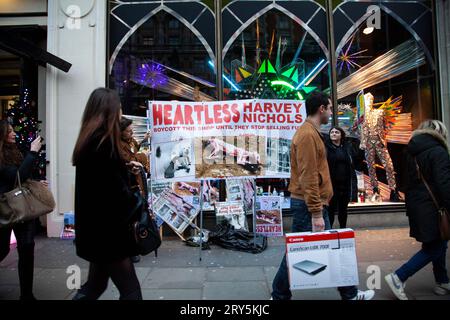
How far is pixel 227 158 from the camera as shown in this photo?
5938mm

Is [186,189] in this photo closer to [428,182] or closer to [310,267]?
[310,267]

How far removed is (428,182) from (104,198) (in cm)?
322

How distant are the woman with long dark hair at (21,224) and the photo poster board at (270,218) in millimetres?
3875

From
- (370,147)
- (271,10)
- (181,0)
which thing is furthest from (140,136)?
(370,147)

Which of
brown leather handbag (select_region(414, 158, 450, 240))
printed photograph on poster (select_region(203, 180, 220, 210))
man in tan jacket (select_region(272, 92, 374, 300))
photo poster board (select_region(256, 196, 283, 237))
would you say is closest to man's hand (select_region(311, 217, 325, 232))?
man in tan jacket (select_region(272, 92, 374, 300))

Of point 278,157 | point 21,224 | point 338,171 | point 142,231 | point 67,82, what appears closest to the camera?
point 142,231

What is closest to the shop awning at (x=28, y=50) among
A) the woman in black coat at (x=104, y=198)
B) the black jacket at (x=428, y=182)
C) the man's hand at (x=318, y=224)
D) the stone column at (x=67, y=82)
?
the stone column at (x=67, y=82)

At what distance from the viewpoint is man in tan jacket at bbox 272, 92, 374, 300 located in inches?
144

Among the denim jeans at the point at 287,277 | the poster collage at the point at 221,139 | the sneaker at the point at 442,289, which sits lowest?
the sneaker at the point at 442,289

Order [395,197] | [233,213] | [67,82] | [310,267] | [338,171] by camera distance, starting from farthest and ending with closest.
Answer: [395,197]
[67,82]
[233,213]
[338,171]
[310,267]

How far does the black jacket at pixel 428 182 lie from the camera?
403 cm

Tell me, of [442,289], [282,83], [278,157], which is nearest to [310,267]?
[442,289]

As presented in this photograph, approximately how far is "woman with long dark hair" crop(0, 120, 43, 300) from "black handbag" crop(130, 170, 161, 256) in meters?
1.75

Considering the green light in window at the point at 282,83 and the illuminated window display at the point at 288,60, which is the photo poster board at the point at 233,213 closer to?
the illuminated window display at the point at 288,60
